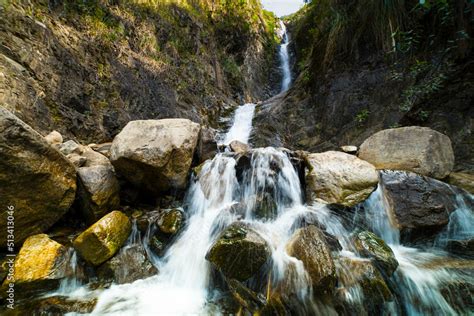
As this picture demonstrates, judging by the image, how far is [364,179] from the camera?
3.66 meters

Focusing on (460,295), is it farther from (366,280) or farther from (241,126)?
(241,126)

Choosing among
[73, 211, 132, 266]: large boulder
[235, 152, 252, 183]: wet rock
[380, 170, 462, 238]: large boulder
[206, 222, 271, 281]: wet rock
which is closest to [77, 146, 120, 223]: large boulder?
[73, 211, 132, 266]: large boulder

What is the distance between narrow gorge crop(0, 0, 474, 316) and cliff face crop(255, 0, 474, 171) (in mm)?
42

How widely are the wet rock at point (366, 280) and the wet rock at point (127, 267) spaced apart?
2.36m

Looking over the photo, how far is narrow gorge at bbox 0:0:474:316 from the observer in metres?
2.64

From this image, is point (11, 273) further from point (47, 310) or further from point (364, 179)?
point (364, 179)

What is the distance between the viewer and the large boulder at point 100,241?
3.00 meters

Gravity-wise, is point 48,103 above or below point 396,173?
above

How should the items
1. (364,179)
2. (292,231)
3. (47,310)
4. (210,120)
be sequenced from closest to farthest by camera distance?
(47,310) → (292,231) → (364,179) → (210,120)

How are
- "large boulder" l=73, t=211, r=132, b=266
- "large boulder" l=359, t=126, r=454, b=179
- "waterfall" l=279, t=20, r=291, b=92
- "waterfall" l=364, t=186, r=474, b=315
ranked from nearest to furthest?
"waterfall" l=364, t=186, r=474, b=315, "large boulder" l=73, t=211, r=132, b=266, "large boulder" l=359, t=126, r=454, b=179, "waterfall" l=279, t=20, r=291, b=92

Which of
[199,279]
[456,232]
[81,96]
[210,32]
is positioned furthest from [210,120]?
[456,232]

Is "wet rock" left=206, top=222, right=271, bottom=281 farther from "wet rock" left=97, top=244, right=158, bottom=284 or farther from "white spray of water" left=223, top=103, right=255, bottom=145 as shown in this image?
"white spray of water" left=223, top=103, right=255, bottom=145

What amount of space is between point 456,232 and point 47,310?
5.20 meters

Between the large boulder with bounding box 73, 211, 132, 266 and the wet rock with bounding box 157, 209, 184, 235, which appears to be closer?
the large boulder with bounding box 73, 211, 132, 266
